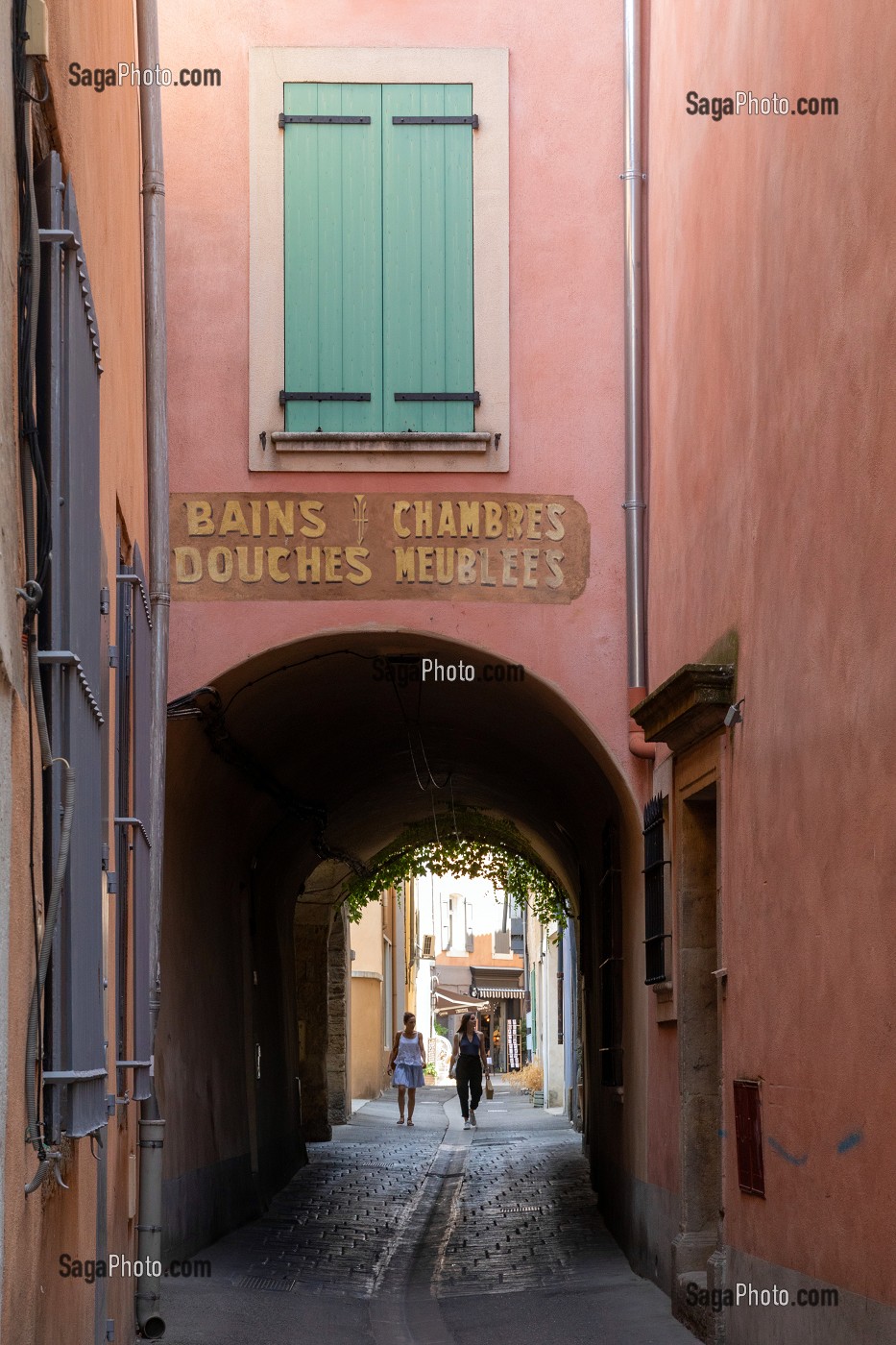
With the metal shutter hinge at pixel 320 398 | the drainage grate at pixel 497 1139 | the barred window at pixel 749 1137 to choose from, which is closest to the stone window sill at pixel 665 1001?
the barred window at pixel 749 1137

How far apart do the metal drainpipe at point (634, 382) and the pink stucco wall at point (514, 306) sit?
105 millimetres

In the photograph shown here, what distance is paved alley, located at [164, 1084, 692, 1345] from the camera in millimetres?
8969

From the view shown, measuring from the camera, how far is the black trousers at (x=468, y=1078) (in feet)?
78.5

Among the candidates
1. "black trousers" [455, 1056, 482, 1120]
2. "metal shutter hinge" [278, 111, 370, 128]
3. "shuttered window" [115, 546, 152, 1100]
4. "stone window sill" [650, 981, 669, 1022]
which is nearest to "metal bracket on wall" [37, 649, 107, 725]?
"shuttered window" [115, 546, 152, 1100]

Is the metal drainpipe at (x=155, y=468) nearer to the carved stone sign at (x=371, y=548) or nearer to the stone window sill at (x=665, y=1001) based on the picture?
the carved stone sign at (x=371, y=548)

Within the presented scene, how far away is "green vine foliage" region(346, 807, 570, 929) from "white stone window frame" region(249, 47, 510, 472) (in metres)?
11.2

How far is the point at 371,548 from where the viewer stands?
10758 mm

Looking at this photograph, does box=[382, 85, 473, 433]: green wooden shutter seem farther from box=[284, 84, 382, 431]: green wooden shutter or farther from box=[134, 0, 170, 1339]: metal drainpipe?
box=[134, 0, 170, 1339]: metal drainpipe

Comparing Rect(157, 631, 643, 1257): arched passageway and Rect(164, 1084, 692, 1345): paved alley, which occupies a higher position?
Rect(157, 631, 643, 1257): arched passageway

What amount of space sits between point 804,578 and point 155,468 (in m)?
3.67

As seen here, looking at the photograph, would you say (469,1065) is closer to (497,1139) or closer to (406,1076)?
(406,1076)

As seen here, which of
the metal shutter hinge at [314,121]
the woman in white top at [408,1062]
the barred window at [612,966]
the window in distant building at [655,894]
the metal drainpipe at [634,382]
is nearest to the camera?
the window in distant building at [655,894]

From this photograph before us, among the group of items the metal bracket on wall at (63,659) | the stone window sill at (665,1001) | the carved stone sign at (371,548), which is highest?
the carved stone sign at (371,548)

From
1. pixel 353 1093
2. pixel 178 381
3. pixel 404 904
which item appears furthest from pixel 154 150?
pixel 404 904
